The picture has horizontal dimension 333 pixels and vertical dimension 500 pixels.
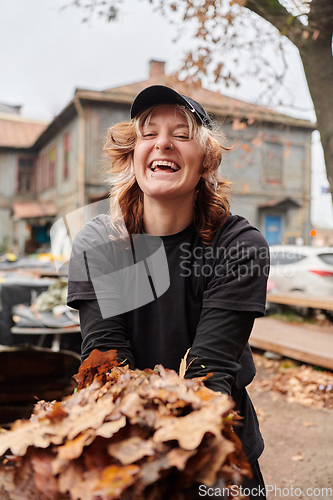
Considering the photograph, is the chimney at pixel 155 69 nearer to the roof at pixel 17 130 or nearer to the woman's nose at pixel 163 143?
the roof at pixel 17 130

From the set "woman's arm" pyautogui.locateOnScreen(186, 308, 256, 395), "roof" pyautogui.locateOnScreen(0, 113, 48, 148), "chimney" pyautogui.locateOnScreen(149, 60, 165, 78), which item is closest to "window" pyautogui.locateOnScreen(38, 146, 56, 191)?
"roof" pyautogui.locateOnScreen(0, 113, 48, 148)

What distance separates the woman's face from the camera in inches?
61.3

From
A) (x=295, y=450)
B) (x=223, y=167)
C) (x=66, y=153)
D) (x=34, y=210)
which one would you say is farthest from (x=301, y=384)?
(x=34, y=210)

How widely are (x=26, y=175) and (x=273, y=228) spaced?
13885 mm

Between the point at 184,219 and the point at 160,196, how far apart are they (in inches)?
6.6

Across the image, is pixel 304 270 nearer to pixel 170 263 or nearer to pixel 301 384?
pixel 301 384

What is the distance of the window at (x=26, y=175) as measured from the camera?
2275 centimetres

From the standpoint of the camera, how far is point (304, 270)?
822 centimetres

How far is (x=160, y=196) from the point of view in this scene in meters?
1.57

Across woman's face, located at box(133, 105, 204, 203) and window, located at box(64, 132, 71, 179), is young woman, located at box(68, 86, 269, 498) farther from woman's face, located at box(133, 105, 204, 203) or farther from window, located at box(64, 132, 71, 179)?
window, located at box(64, 132, 71, 179)

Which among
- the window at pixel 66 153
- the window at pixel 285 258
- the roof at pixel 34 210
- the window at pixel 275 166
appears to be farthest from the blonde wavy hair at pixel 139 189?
the roof at pixel 34 210

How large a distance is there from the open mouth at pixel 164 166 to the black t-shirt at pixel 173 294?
247 mm

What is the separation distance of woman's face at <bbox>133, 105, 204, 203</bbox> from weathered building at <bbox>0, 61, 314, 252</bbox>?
13563 millimetres

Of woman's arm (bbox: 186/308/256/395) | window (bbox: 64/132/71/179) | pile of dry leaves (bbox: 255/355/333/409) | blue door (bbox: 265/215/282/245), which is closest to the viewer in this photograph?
woman's arm (bbox: 186/308/256/395)
